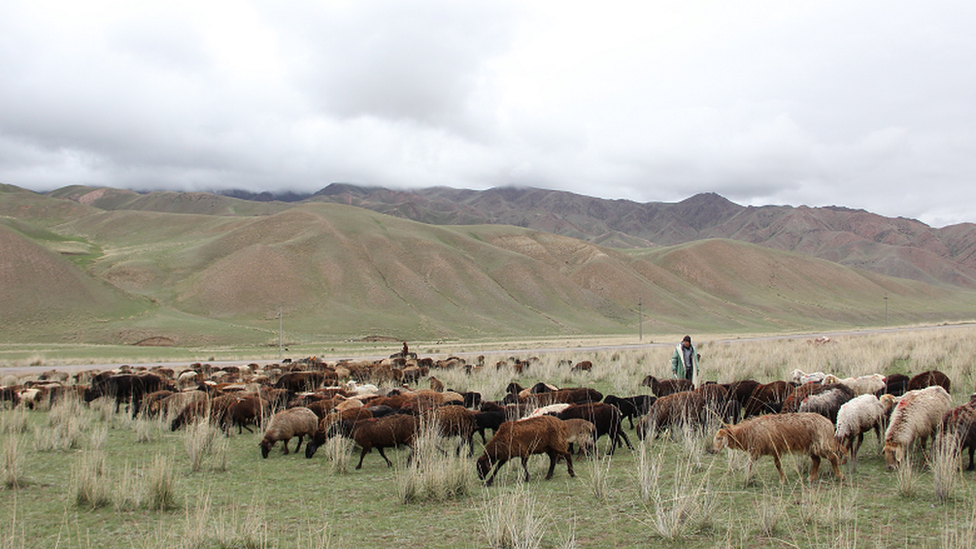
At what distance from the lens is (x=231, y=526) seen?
565 cm

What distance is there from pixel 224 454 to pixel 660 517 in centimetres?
692

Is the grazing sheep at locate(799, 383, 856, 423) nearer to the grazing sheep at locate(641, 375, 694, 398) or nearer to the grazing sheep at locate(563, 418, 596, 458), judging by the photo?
the grazing sheep at locate(563, 418, 596, 458)

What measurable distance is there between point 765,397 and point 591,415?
13.1 feet

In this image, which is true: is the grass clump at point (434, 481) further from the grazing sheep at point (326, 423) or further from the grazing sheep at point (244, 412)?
the grazing sheep at point (244, 412)

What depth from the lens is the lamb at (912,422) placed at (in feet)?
22.9

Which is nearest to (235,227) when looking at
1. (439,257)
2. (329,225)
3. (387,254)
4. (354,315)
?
(329,225)

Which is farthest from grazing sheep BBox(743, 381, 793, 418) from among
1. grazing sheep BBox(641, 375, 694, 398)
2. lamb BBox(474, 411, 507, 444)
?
lamb BBox(474, 411, 507, 444)

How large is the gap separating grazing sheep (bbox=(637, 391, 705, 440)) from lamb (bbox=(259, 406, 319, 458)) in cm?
585

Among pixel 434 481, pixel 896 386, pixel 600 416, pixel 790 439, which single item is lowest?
pixel 434 481

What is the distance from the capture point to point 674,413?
9.83 metres

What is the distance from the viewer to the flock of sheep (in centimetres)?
690

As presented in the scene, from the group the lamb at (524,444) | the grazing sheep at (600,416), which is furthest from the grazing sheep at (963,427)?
the lamb at (524,444)

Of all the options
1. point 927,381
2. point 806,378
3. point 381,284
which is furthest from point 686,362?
point 381,284

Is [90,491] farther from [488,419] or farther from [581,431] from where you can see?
[581,431]
